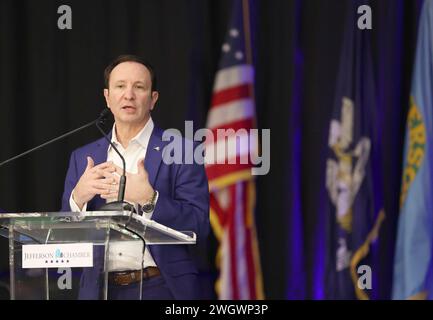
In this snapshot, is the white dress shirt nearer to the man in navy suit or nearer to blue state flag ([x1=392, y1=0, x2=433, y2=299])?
the man in navy suit

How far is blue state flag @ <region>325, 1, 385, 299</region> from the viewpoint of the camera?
17.5 ft

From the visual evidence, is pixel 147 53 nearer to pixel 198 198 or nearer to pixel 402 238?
pixel 198 198

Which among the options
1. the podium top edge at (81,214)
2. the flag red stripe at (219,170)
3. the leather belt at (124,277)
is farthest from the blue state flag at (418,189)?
the podium top edge at (81,214)

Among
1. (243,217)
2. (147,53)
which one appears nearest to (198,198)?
(243,217)

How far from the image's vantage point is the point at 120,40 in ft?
18.6

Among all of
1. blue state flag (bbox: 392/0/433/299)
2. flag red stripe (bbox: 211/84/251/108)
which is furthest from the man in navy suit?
blue state flag (bbox: 392/0/433/299)

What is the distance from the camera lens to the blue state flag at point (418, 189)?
534cm

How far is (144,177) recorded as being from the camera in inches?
187

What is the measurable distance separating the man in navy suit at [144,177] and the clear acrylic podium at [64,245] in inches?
41.0

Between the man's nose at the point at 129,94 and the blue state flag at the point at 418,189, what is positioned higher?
the man's nose at the point at 129,94

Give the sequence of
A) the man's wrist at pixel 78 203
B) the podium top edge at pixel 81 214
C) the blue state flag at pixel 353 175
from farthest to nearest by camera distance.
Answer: the blue state flag at pixel 353 175 < the man's wrist at pixel 78 203 < the podium top edge at pixel 81 214

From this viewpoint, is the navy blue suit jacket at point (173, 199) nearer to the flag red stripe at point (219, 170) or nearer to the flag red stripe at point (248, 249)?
the flag red stripe at point (219, 170)

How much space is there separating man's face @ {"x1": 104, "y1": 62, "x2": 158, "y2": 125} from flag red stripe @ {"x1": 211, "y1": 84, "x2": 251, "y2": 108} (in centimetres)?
43

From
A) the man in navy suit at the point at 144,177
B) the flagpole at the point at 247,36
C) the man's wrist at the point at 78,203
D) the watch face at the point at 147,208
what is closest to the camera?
the watch face at the point at 147,208
